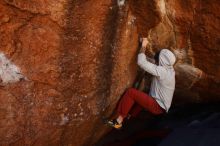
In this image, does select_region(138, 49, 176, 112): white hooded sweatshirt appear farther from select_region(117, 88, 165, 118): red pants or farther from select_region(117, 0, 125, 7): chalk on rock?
select_region(117, 0, 125, 7): chalk on rock

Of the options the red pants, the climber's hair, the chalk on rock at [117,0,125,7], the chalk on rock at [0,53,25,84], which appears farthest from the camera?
the red pants

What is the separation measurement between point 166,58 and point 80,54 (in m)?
1.09

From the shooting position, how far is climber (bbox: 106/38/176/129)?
5.27m

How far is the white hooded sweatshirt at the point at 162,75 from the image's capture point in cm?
525

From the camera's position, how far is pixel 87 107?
5289 millimetres

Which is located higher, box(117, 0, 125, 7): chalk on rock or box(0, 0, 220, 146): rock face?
box(117, 0, 125, 7): chalk on rock

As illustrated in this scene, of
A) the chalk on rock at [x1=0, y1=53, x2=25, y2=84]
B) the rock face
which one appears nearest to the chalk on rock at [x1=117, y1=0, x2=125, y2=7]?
the rock face

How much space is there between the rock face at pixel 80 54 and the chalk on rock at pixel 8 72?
0.04 feet

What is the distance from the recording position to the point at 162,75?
17.6 ft

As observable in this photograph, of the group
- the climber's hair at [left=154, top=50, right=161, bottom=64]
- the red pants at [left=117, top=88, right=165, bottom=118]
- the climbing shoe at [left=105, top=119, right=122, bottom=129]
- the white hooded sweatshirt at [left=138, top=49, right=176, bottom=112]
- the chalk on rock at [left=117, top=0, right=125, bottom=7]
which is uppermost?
the chalk on rock at [left=117, top=0, right=125, bottom=7]

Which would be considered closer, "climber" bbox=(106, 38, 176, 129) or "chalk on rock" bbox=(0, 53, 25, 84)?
"chalk on rock" bbox=(0, 53, 25, 84)

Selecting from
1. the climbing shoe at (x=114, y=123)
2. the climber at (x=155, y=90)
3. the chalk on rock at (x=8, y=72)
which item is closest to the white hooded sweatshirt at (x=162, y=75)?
the climber at (x=155, y=90)

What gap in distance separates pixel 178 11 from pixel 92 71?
1.22 meters

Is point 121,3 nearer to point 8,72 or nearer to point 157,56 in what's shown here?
point 157,56
